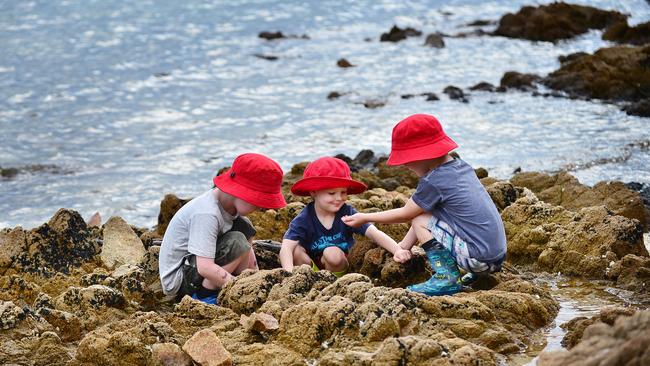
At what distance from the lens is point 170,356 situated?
13.6ft

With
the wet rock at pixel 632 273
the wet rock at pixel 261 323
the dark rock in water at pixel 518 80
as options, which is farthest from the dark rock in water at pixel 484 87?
the wet rock at pixel 261 323

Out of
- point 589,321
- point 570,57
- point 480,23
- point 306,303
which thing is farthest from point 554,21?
point 306,303

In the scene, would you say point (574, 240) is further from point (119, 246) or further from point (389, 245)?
point (119, 246)

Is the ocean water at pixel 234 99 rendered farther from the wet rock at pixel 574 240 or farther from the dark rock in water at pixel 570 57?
→ the wet rock at pixel 574 240

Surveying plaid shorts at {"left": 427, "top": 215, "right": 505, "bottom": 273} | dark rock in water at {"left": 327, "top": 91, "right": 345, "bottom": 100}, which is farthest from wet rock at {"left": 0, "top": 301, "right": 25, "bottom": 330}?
dark rock in water at {"left": 327, "top": 91, "right": 345, "bottom": 100}

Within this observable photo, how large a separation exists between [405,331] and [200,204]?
69.9 inches

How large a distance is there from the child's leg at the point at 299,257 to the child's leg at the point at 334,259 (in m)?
0.09

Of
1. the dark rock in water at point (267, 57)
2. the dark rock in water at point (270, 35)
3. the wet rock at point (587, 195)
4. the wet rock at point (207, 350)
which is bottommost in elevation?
the dark rock in water at point (270, 35)

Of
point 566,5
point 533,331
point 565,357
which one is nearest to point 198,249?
point 533,331

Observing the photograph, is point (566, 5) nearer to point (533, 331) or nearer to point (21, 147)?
point (21, 147)

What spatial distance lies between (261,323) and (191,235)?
129 cm

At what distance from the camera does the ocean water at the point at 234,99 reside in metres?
11.0

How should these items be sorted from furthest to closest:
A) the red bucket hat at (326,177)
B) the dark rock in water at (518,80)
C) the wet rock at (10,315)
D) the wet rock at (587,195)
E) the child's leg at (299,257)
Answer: the dark rock in water at (518,80) → the wet rock at (587,195) → the child's leg at (299,257) → the red bucket hat at (326,177) → the wet rock at (10,315)

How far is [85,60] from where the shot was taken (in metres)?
18.3
